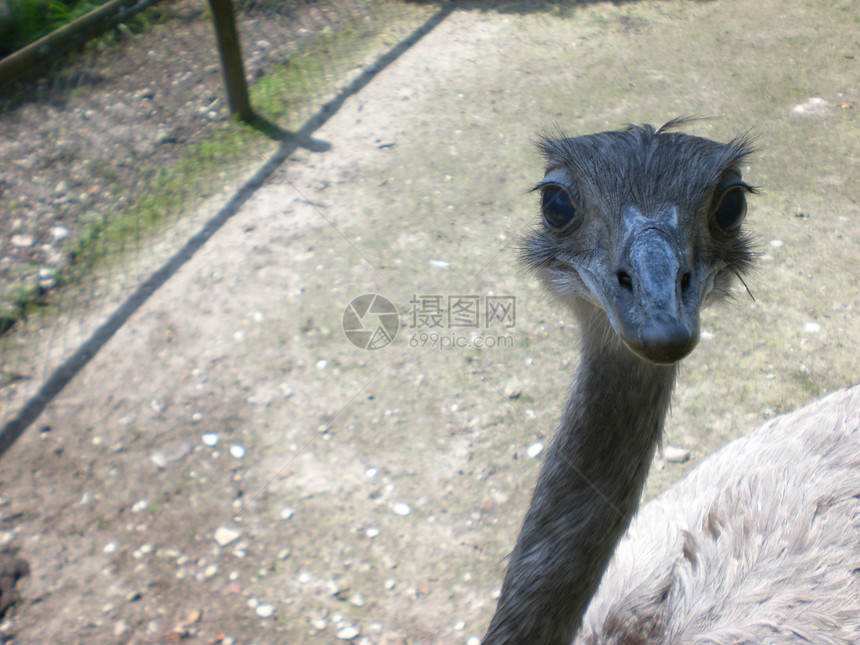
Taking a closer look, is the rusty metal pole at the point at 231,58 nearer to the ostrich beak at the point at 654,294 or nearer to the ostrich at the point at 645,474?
the ostrich at the point at 645,474

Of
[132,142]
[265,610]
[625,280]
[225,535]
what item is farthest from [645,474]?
[132,142]

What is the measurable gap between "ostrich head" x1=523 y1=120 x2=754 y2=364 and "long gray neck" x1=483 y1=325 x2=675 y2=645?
13 cm

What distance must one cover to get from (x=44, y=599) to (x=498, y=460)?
5.60ft

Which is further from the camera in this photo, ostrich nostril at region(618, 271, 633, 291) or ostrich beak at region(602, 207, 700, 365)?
ostrich nostril at region(618, 271, 633, 291)

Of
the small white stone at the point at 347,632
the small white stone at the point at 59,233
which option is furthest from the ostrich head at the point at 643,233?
the small white stone at the point at 59,233

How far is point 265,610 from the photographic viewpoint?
241cm

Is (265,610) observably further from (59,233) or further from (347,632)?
(59,233)

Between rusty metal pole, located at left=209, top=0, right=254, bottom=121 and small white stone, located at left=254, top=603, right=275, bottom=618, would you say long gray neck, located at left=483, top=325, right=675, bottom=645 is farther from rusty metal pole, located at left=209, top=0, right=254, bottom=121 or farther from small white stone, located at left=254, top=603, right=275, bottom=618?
rusty metal pole, located at left=209, top=0, right=254, bottom=121

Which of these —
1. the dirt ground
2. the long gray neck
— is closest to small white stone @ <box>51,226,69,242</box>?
the dirt ground

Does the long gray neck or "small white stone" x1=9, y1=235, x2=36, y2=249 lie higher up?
the long gray neck

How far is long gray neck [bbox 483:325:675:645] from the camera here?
59.8 inches

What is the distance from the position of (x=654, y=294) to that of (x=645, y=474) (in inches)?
20.4

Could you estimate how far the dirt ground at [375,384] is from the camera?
248cm

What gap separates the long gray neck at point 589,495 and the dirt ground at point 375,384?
91 cm
